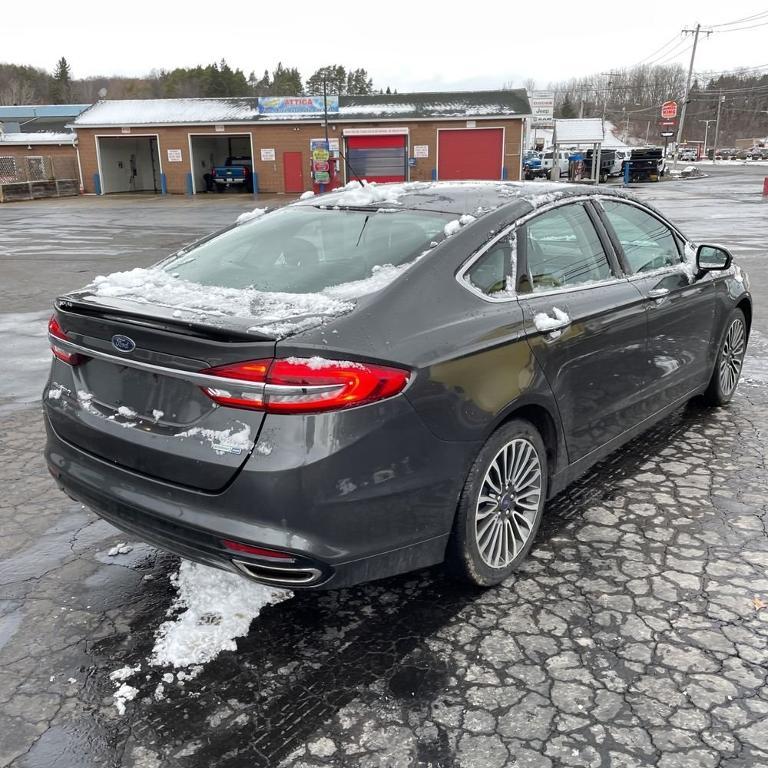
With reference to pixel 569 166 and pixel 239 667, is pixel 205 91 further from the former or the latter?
pixel 239 667

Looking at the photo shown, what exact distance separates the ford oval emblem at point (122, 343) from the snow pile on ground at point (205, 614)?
1047mm

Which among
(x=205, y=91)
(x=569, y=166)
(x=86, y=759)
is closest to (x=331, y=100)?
(x=569, y=166)

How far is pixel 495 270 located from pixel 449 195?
652 mm

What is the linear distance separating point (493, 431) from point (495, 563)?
24.2 inches

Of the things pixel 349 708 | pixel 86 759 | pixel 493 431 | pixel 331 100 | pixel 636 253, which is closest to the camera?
pixel 86 759

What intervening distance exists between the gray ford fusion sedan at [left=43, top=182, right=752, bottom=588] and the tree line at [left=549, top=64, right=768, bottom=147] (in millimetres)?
128061

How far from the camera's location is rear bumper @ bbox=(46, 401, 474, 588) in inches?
92.0

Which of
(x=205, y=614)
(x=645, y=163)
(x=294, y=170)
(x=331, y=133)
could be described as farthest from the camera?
(x=645, y=163)

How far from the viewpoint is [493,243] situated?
307 centimetres

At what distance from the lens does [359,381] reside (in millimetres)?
2367

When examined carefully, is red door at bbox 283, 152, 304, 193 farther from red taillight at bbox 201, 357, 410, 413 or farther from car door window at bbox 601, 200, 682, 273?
red taillight at bbox 201, 357, 410, 413

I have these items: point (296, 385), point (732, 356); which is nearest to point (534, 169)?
point (732, 356)

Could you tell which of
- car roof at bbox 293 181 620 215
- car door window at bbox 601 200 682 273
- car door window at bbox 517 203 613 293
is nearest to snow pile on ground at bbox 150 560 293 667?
car door window at bbox 517 203 613 293

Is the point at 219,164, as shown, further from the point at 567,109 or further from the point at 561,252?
the point at 567,109
